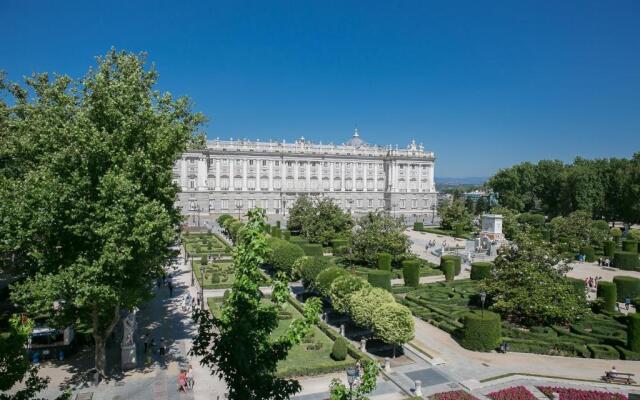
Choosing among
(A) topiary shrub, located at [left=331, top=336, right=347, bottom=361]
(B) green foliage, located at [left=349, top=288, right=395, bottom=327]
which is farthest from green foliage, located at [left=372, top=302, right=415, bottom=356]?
(A) topiary shrub, located at [left=331, top=336, right=347, bottom=361]

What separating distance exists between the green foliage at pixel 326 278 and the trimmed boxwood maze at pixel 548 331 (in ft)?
18.8

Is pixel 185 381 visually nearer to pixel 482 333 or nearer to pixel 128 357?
pixel 128 357

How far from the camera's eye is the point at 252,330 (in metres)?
8.59

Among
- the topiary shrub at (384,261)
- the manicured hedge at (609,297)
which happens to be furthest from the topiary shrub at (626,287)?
the topiary shrub at (384,261)

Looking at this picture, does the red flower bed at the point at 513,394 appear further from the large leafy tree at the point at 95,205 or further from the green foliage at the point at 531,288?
the large leafy tree at the point at 95,205

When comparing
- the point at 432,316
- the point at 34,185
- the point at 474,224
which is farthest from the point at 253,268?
the point at 474,224

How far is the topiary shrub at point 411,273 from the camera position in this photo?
33719 millimetres

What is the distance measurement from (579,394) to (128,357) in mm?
18514

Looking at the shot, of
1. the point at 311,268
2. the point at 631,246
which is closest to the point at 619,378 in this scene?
the point at 311,268

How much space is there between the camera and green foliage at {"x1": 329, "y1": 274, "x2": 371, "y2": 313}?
2369cm

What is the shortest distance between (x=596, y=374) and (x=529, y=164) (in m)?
82.1

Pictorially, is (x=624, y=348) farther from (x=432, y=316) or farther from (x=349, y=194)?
(x=349, y=194)

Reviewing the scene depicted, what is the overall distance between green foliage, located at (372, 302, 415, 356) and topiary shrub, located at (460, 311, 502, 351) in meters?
3.59

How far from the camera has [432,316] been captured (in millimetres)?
27297
